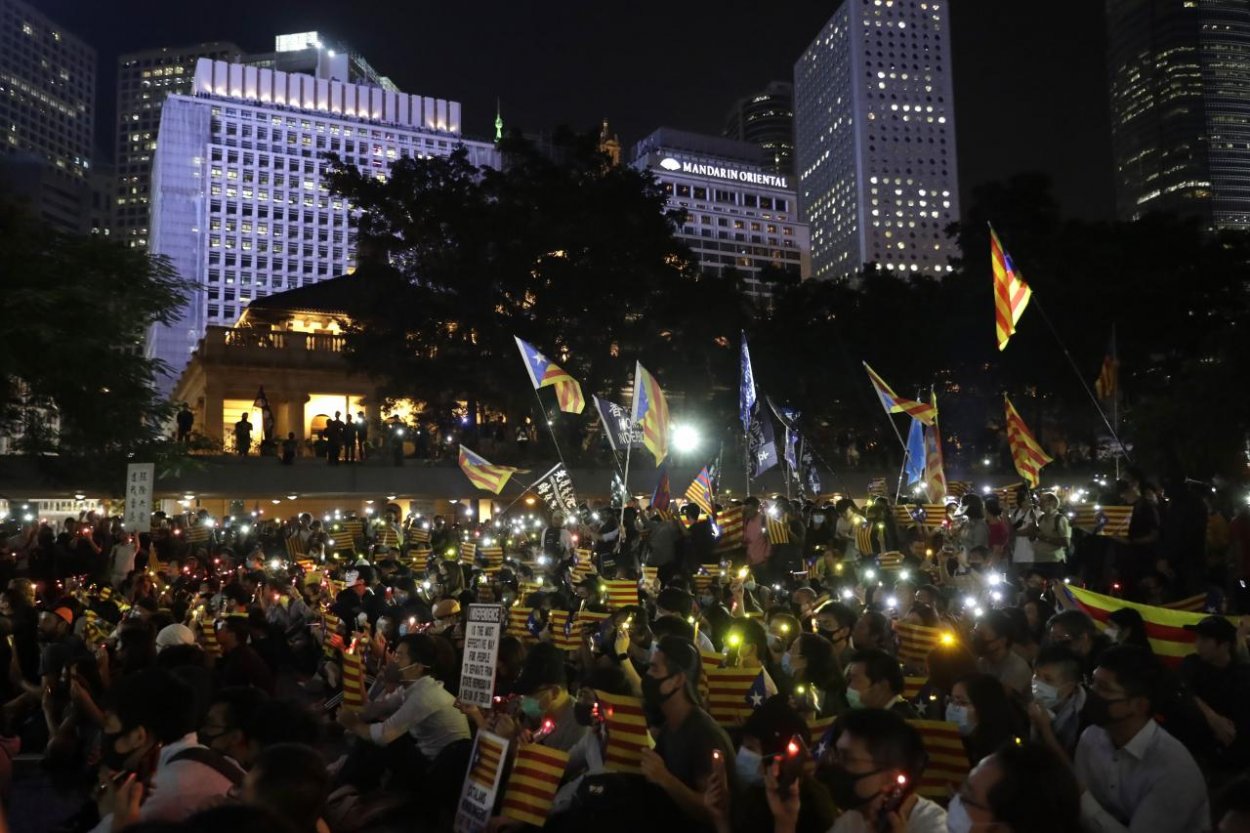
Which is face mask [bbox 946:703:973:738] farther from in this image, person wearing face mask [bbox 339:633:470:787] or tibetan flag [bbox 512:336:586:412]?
tibetan flag [bbox 512:336:586:412]

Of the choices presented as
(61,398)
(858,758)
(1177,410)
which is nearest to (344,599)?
(61,398)

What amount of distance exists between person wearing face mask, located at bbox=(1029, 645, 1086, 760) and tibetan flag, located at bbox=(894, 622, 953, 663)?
1.96m

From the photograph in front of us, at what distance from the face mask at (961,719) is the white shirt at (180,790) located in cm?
359

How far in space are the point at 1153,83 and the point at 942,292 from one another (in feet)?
355

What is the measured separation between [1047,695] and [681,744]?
207cm

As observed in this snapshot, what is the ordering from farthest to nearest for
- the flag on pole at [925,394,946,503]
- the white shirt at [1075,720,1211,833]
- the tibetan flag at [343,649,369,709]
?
the flag on pole at [925,394,946,503]
the tibetan flag at [343,649,369,709]
the white shirt at [1075,720,1211,833]

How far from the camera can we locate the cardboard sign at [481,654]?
594 centimetres

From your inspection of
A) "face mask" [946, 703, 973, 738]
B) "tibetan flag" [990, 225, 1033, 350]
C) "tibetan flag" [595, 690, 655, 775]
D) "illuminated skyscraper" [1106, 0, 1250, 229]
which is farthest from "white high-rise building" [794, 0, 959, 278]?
"tibetan flag" [595, 690, 655, 775]

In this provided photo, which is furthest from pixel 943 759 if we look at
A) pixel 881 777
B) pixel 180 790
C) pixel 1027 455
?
pixel 1027 455

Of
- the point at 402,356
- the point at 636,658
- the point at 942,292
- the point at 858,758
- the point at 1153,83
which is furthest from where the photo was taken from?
the point at 1153,83

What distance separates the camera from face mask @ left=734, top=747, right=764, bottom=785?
5090 millimetres

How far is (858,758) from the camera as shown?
417cm

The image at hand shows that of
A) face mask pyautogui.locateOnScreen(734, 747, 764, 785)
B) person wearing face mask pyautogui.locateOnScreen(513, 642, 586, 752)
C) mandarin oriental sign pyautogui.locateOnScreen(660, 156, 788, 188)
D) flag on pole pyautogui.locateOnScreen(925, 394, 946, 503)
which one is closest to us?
face mask pyautogui.locateOnScreen(734, 747, 764, 785)

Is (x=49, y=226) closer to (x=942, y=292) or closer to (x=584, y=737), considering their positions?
(x=584, y=737)
